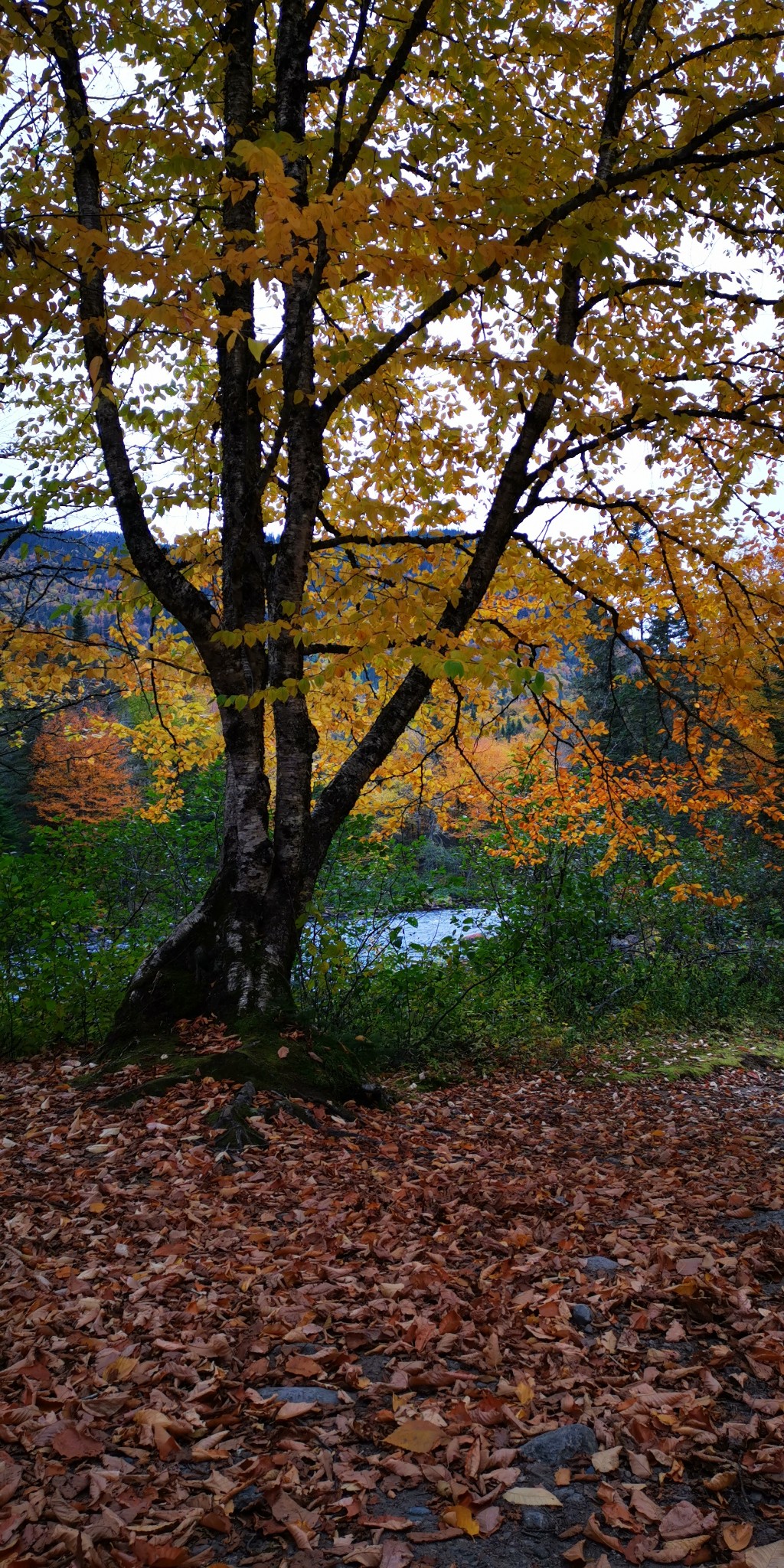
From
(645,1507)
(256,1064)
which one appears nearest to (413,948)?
(256,1064)

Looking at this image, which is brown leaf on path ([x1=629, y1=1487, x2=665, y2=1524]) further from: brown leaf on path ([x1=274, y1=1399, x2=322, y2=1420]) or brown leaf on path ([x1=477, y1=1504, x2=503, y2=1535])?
brown leaf on path ([x1=274, y1=1399, x2=322, y2=1420])

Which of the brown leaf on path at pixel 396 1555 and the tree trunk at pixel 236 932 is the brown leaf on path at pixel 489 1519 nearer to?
the brown leaf on path at pixel 396 1555

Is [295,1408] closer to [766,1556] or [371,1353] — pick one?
[371,1353]

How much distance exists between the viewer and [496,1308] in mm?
2693

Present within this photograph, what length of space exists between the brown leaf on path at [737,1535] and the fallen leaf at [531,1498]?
0.33m

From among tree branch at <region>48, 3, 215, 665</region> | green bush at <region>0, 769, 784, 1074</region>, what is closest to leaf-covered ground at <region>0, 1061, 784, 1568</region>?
green bush at <region>0, 769, 784, 1074</region>

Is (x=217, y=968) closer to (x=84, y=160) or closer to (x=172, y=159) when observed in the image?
(x=172, y=159)

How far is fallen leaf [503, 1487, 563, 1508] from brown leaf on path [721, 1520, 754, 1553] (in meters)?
0.33


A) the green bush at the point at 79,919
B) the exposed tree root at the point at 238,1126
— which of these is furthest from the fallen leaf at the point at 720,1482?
the green bush at the point at 79,919

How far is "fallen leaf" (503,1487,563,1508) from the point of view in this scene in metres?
1.82

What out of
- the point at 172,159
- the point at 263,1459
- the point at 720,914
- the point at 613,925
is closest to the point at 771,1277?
the point at 263,1459

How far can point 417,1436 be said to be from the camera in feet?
6.68

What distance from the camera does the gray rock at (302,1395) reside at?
2.18 metres

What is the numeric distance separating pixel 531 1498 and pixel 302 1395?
651 mm
